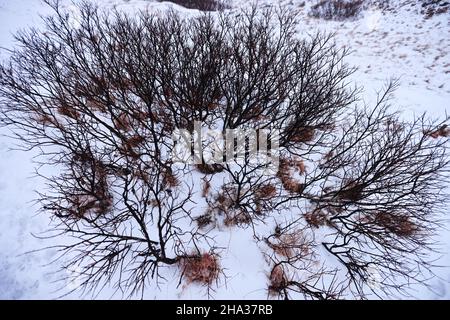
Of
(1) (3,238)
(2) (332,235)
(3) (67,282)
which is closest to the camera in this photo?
(3) (67,282)

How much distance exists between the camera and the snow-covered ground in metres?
5.91

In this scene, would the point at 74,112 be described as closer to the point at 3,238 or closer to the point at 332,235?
the point at 3,238

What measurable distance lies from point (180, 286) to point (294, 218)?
427cm

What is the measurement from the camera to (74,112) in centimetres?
828

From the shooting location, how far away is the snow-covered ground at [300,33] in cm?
591

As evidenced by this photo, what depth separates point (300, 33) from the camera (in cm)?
1577

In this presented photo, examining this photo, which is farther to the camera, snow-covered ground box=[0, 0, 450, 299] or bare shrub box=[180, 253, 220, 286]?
bare shrub box=[180, 253, 220, 286]

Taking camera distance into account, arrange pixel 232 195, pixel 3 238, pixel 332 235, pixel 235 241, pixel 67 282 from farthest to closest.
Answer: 1. pixel 232 195
2. pixel 332 235
3. pixel 235 241
4. pixel 3 238
5. pixel 67 282

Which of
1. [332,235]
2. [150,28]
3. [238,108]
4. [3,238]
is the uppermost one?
[150,28]

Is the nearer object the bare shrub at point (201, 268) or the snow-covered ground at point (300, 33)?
the snow-covered ground at point (300, 33)

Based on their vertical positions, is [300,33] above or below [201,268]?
above

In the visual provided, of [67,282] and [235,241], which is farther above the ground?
[235,241]

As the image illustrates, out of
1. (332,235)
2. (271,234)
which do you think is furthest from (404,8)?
(271,234)

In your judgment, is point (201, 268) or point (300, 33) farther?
point (300, 33)
